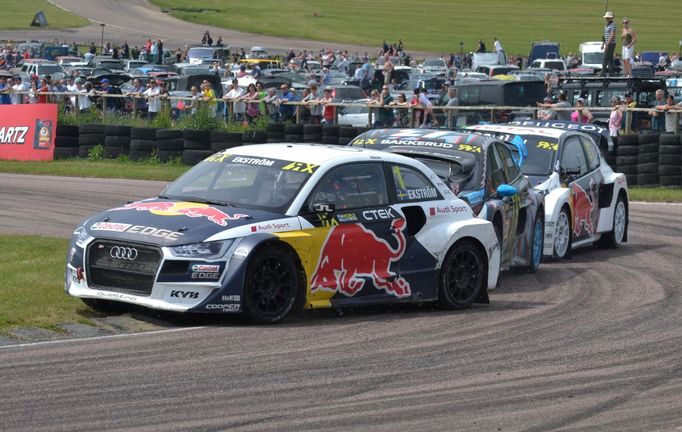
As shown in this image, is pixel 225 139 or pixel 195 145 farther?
pixel 195 145

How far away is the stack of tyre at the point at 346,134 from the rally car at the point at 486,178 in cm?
1117

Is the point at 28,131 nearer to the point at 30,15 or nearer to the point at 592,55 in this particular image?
the point at 592,55

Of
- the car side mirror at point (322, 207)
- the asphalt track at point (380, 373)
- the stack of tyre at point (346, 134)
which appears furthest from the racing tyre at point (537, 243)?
the stack of tyre at point (346, 134)

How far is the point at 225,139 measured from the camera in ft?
85.8

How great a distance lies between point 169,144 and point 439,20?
2468 inches

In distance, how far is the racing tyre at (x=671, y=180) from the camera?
24.1m

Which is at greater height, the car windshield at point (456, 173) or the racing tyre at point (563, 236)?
the car windshield at point (456, 173)

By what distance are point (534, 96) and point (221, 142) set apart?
864 centimetres

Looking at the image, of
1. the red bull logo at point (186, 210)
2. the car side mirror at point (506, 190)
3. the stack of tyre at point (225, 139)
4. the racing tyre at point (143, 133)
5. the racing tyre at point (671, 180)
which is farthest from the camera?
the racing tyre at point (143, 133)

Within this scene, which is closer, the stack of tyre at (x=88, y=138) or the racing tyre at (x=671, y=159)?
the racing tyre at (x=671, y=159)

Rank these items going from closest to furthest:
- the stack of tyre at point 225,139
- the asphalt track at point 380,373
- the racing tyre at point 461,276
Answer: the asphalt track at point 380,373 → the racing tyre at point 461,276 → the stack of tyre at point 225,139

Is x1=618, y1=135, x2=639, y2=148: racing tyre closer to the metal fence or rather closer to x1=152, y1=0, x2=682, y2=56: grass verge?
the metal fence

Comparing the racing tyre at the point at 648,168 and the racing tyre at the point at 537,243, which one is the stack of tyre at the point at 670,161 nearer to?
the racing tyre at the point at 648,168

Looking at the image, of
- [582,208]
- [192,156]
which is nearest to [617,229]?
[582,208]
